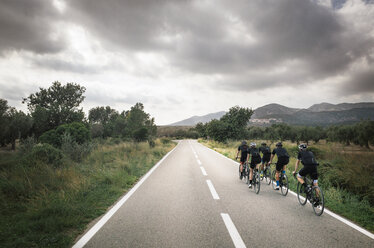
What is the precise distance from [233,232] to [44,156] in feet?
24.8

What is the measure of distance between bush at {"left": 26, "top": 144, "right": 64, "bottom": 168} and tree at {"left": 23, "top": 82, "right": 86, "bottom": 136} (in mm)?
28384

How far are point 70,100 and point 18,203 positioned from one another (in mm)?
39770

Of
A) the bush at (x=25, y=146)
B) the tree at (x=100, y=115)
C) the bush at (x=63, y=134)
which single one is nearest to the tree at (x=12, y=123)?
the bush at (x=63, y=134)

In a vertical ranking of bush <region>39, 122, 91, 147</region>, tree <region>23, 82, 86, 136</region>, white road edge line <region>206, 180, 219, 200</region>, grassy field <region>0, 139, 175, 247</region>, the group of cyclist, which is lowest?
white road edge line <region>206, 180, 219, 200</region>

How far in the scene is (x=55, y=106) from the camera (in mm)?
31797

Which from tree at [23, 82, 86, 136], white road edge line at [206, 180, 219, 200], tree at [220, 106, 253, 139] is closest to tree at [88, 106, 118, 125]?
tree at [23, 82, 86, 136]

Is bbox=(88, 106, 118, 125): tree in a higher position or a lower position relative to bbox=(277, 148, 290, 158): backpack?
higher

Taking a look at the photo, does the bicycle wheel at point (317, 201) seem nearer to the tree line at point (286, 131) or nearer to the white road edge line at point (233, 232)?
the white road edge line at point (233, 232)

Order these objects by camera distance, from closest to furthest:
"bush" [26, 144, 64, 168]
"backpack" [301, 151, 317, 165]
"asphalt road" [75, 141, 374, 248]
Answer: "asphalt road" [75, 141, 374, 248], "backpack" [301, 151, 317, 165], "bush" [26, 144, 64, 168]

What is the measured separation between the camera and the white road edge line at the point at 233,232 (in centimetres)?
283

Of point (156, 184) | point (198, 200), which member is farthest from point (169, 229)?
point (156, 184)

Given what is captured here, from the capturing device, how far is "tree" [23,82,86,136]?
30.2 metres

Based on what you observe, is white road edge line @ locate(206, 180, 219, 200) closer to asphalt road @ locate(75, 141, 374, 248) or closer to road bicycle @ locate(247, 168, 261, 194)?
asphalt road @ locate(75, 141, 374, 248)

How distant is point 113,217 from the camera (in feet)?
12.3
